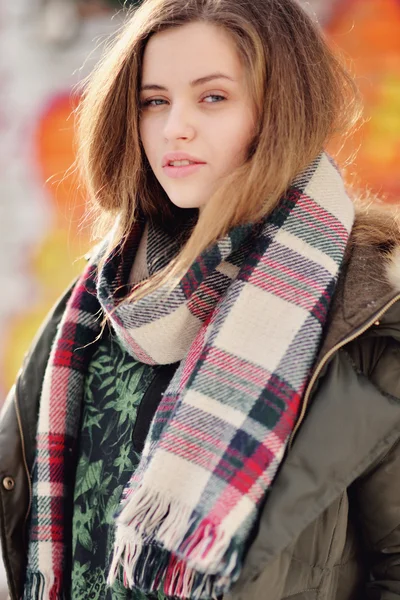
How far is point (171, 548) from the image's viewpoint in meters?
1.24

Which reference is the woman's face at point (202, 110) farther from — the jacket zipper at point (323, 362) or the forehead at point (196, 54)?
the jacket zipper at point (323, 362)

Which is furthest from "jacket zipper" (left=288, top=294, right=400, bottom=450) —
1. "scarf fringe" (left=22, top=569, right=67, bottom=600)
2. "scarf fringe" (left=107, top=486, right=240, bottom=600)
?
"scarf fringe" (left=22, top=569, right=67, bottom=600)

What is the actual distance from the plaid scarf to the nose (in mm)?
241

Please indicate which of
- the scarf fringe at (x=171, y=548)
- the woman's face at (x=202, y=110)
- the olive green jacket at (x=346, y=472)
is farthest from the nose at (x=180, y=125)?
the scarf fringe at (x=171, y=548)

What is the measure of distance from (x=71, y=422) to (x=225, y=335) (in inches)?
21.3

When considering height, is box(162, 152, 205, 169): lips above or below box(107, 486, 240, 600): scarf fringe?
above

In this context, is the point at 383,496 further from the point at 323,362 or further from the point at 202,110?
the point at 202,110

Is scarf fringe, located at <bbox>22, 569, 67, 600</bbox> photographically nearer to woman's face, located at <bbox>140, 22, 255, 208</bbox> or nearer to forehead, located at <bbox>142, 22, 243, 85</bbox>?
woman's face, located at <bbox>140, 22, 255, 208</bbox>

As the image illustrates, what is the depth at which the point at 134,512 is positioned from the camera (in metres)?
1.29

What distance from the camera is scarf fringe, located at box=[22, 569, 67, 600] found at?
1622 millimetres

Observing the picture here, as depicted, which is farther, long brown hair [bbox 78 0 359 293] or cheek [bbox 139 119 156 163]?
cheek [bbox 139 119 156 163]

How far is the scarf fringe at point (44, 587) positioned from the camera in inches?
63.9

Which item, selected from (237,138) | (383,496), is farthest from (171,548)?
(237,138)

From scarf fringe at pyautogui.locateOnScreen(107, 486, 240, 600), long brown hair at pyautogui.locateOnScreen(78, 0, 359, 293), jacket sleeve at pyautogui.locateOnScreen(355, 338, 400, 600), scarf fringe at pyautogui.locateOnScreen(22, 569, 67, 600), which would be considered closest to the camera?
scarf fringe at pyautogui.locateOnScreen(107, 486, 240, 600)
